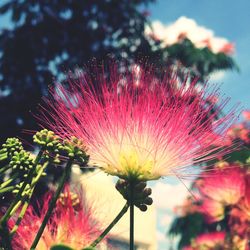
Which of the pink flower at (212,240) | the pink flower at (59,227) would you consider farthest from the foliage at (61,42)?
the pink flower at (59,227)

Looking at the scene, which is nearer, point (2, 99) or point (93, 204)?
point (93, 204)

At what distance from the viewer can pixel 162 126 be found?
1307 mm

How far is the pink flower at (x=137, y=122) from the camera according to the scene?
1228 millimetres

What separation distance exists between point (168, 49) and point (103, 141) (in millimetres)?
7003

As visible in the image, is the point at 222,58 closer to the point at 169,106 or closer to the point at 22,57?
the point at 22,57

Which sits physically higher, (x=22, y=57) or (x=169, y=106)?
(x=22, y=57)

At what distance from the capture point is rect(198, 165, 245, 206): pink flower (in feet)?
8.24

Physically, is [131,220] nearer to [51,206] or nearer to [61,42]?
[51,206]

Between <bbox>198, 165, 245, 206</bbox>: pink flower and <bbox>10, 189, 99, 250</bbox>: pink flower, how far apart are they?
37.0 inches

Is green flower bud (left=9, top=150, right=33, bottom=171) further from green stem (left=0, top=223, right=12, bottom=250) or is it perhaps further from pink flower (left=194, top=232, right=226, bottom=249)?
pink flower (left=194, top=232, right=226, bottom=249)

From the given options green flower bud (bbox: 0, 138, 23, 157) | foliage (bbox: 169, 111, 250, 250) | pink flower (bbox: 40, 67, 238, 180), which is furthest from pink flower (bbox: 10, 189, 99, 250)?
foliage (bbox: 169, 111, 250, 250)

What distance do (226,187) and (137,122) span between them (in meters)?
1.46

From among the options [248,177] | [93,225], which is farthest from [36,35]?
[93,225]

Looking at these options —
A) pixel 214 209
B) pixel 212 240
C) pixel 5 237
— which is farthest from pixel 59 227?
pixel 212 240
